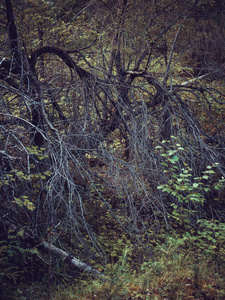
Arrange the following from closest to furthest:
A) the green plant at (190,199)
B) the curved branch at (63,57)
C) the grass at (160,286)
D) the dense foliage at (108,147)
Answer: the grass at (160,286), the dense foliage at (108,147), the green plant at (190,199), the curved branch at (63,57)

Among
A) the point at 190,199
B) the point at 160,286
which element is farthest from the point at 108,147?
the point at 160,286

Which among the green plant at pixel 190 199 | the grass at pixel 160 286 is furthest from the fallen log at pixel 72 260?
the green plant at pixel 190 199

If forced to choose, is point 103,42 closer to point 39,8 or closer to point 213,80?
point 39,8

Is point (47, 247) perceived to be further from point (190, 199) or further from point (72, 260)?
point (190, 199)

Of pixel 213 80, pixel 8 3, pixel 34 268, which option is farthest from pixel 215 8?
pixel 34 268

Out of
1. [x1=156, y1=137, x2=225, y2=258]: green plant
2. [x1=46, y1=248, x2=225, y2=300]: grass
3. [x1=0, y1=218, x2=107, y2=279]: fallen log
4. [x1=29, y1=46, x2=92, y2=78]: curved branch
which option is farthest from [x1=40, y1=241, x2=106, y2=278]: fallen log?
[x1=29, y1=46, x2=92, y2=78]: curved branch

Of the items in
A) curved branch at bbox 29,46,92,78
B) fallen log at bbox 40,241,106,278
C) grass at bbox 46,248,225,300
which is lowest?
grass at bbox 46,248,225,300

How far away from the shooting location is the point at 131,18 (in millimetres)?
5797

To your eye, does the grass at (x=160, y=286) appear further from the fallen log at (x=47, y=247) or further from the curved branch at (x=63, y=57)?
the curved branch at (x=63, y=57)

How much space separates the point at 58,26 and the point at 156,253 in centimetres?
503

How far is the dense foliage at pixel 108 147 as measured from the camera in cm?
321

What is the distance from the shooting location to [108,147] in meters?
4.19

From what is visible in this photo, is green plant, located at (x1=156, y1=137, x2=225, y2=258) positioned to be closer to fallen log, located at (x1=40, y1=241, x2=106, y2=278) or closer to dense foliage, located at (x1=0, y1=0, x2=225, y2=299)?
dense foliage, located at (x1=0, y1=0, x2=225, y2=299)

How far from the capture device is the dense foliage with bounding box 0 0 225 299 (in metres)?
3.21
